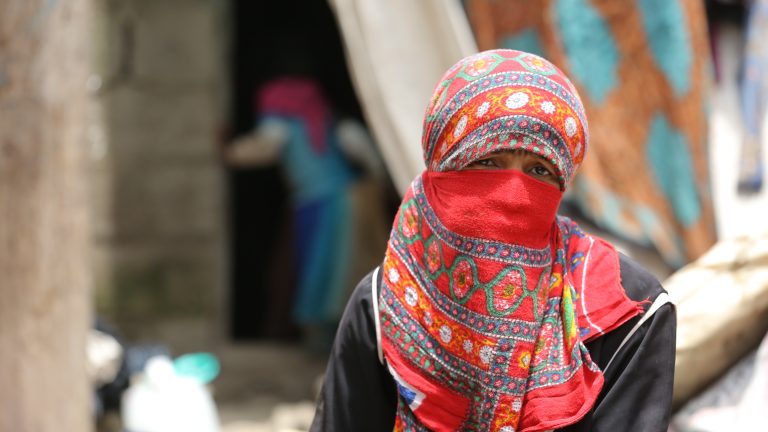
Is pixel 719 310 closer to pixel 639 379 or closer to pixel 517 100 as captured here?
pixel 639 379

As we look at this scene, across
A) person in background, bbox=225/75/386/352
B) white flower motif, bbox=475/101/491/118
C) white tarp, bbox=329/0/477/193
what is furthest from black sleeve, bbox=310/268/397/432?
person in background, bbox=225/75/386/352

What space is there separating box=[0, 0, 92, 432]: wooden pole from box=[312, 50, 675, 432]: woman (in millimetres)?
1740

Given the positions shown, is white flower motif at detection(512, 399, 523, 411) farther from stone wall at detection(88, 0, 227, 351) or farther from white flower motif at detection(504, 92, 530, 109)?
stone wall at detection(88, 0, 227, 351)

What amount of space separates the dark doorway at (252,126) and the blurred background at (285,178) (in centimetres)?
2

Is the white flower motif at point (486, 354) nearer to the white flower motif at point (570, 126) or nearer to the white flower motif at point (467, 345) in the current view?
the white flower motif at point (467, 345)

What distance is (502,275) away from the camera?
1833 mm

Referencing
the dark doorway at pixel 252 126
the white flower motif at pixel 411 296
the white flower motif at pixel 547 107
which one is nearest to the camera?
the white flower motif at pixel 547 107

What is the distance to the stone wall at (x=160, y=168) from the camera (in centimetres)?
568

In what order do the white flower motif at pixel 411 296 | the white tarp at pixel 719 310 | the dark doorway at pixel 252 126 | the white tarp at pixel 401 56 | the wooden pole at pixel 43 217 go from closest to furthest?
the white flower motif at pixel 411 296
the white tarp at pixel 719 310
the wooden pole at pixel 43 217
the white tarp at pixel 401 56
the dark doorway at pixel 252 126

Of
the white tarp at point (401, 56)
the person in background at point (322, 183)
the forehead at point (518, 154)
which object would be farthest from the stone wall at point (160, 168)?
the forehead at point (518, 154)

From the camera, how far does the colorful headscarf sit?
5.98 feet

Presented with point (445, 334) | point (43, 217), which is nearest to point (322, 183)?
point (43, 217)

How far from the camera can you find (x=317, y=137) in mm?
5930

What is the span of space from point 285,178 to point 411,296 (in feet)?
14.2
